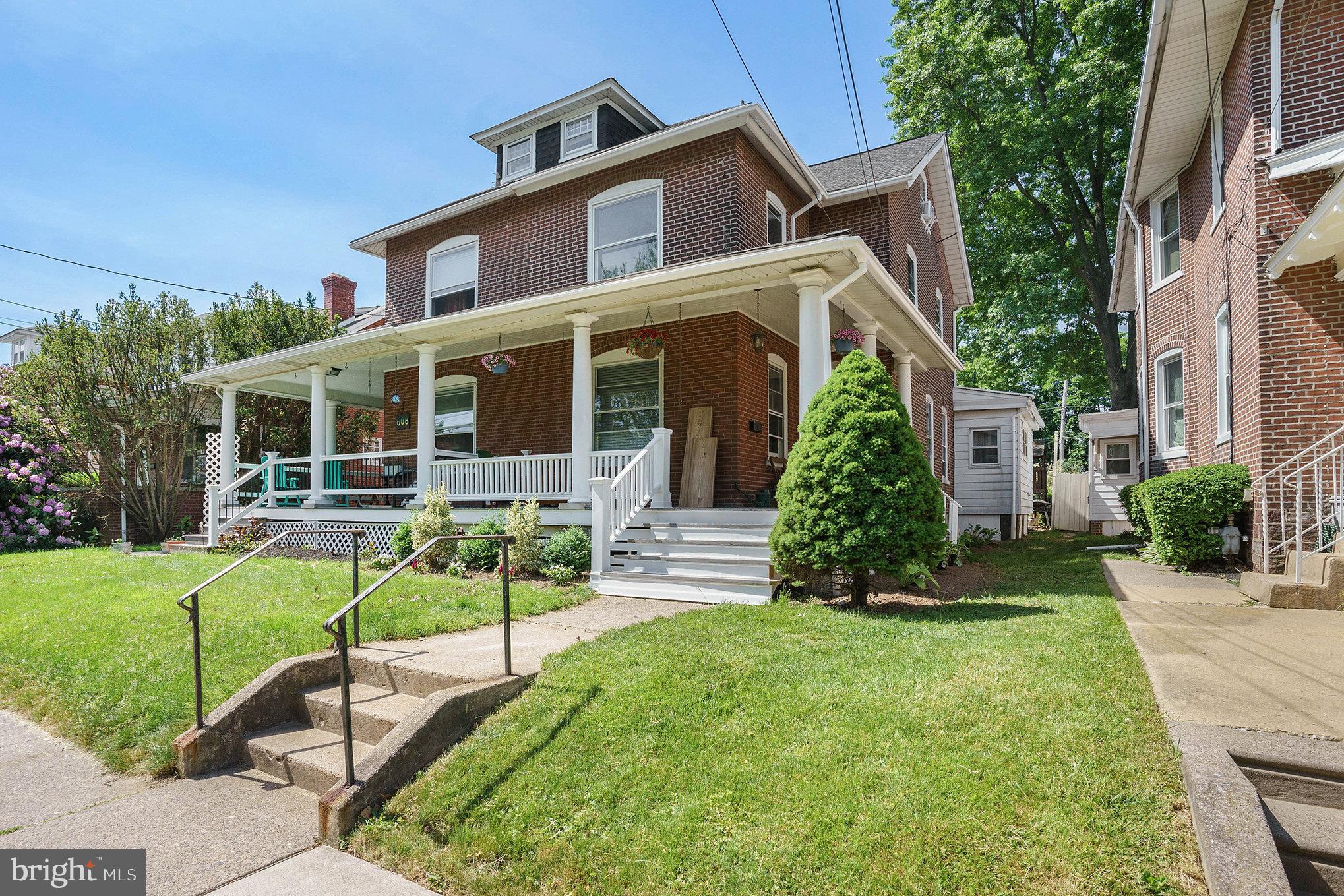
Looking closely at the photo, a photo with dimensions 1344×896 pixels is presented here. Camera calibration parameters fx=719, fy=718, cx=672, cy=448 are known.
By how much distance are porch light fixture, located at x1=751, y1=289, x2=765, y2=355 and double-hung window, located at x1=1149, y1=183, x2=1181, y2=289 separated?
8.12 m

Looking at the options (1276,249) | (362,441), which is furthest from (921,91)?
(362,441)

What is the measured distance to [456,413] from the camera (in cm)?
1434

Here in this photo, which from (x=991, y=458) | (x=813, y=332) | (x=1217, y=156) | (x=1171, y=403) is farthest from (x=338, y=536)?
(x=991, y=458)

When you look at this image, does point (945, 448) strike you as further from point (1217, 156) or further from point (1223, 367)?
point (1217, 156)

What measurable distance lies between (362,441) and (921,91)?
67.5ft

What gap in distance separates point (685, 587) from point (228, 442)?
1099cm

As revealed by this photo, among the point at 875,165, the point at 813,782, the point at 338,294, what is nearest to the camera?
the point at 813,782

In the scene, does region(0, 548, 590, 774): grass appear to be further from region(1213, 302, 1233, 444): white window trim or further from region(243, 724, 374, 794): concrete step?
region(1213, 302, 1233, 444): white window trim

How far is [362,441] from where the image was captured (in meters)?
19.3

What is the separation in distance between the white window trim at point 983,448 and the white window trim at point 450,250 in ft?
46.0

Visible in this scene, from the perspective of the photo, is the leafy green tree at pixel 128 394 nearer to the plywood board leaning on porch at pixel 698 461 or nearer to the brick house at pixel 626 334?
the brick house at pixel 626 334

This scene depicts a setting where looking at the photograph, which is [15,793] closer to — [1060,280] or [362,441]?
[362,441]

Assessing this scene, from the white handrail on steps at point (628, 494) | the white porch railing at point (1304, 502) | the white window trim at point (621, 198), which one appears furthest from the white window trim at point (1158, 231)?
the white handrail on steps at point (628, 494)

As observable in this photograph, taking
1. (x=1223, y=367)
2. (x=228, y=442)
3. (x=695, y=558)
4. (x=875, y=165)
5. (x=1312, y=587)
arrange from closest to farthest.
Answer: (x=1312, y=587) → (x=695, y=558) → (x=1223, y=367) → (x=228, y=442) → (x=875, y=165)
